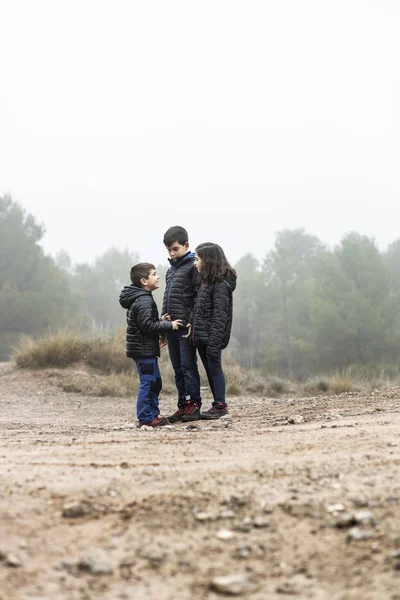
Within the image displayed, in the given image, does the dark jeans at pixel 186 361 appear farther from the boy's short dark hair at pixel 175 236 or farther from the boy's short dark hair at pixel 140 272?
the boy's short dark hair at pixel 175 236

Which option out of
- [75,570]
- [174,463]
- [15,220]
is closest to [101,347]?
[174,463]

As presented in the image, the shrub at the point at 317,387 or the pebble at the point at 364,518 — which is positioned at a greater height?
the pebble at the point at 364,518

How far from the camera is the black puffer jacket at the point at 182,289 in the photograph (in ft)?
23.6

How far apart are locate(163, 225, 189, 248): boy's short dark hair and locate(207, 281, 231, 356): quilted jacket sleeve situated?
0.56m

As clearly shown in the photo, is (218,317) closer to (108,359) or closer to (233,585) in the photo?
(233,585)

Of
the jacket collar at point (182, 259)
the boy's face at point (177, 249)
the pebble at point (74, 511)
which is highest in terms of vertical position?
the boy's face at point (177, 249)

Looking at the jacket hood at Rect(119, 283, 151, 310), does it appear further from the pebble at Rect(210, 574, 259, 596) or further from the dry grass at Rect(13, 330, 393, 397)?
the dry grass at Rect(13, 330, 393, 397)

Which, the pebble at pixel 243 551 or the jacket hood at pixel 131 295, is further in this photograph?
the jacket hood at pixel 131 295

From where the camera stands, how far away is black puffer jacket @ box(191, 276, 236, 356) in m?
7.06

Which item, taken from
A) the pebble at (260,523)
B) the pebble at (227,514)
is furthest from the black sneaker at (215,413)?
the pebble at (260,523)

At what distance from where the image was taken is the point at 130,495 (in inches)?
140

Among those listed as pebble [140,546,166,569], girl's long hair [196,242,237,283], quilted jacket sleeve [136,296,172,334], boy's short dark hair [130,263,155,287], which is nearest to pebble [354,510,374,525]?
pebble [140,546,166,569]

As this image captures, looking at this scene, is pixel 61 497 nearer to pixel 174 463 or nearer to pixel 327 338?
pixel 174 463

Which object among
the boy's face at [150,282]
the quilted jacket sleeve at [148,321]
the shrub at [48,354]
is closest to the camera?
the quilted jacket sleeve at [148,321]
